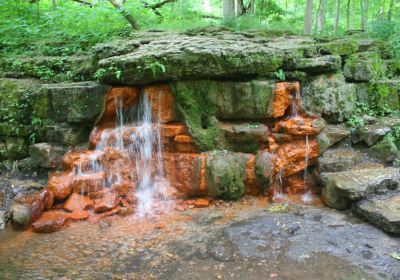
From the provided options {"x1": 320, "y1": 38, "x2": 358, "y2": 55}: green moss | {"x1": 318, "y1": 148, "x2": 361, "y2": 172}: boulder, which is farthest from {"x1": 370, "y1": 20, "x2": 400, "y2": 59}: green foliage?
{"x1": 318, "y1": 148, "x2": 361, "y2": 172}: boulder

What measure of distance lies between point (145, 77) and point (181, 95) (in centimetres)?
82

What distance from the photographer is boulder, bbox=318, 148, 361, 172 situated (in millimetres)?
6914

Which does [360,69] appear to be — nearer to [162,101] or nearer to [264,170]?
[264,170]

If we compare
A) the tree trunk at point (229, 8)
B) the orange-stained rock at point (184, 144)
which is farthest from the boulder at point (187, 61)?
the tree trunk at point (229, 8)

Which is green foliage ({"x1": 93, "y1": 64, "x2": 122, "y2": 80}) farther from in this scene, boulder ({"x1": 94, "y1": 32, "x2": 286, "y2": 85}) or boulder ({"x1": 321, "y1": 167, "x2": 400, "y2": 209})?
boulder ({"x1": 321, "y1": 167, "x2": 400, "y2": 209})

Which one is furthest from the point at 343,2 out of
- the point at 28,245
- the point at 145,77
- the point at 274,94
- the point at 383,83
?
the point at 28,245

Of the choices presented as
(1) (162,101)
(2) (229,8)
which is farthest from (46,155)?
(2) (229,8)

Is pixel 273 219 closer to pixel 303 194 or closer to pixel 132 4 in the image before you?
pixel 303 194

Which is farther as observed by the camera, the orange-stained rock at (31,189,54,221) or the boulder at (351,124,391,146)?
the boulder at (351,124,391,146)

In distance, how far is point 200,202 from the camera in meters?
6.86

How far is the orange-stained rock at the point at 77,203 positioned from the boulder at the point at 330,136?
4.86 meters

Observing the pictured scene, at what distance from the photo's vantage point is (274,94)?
23.3ft

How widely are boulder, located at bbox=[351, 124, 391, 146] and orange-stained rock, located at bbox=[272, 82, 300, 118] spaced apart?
165cm

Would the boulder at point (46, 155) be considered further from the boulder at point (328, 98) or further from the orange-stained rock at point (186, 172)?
the boulder at point (328, 98)
